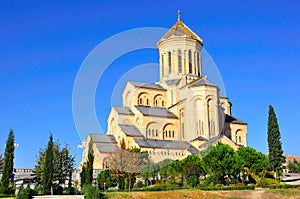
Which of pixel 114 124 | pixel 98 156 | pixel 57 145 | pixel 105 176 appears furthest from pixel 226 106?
pixel 57 145

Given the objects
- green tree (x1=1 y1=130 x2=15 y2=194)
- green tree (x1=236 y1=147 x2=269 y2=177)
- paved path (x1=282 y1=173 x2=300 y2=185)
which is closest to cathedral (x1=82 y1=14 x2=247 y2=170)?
paved path (x1=282 y1=173 x2=300 y2=185)

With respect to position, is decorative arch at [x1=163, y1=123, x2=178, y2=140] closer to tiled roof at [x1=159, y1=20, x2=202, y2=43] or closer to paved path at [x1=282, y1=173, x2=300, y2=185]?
tiled roof at [x1=159, y1=20, x2=202, y2=43]

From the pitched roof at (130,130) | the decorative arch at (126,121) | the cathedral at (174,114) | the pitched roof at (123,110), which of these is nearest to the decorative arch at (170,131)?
the cathedral at (174,114)

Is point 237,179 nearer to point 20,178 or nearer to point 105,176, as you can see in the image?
point 105,176

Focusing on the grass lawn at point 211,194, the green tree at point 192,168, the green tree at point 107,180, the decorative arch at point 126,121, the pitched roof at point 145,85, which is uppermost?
the pitched roof at point 145,85

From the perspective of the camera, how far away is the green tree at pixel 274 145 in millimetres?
38875

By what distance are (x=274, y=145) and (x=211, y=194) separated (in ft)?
51.2

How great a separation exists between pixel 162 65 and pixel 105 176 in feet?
75.9

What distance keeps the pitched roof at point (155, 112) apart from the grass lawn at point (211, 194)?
23.4 metres

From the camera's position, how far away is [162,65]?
186 ft

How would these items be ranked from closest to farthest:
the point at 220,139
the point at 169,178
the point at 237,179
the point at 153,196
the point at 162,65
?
the point at 153,196
the point at 237,179
the point at 169,178
the point at 220,139
the point at 162,65

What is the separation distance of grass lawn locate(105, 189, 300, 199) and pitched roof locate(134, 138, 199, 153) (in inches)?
721

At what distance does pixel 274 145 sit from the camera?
130 feet

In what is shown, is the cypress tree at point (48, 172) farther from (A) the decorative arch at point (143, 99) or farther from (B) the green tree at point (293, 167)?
(B) the green tree at point (293, 167)
